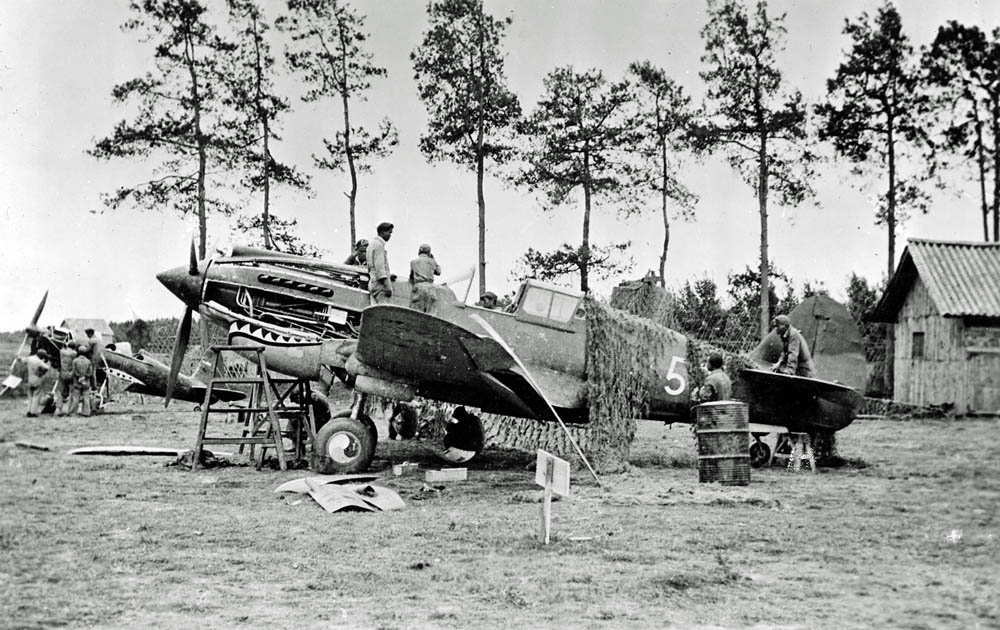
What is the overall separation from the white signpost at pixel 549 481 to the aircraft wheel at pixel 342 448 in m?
3.99

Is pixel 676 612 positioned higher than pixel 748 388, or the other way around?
pixel 748 388

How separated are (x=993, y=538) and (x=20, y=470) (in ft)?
36.2

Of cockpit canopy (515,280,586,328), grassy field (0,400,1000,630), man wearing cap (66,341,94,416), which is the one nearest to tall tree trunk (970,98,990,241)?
grassy field (0,400,1000,630)

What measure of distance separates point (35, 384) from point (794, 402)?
669 inches

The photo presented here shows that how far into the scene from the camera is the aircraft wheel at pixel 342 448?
1027cm

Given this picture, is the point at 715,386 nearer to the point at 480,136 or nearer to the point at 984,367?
the point at 984,367

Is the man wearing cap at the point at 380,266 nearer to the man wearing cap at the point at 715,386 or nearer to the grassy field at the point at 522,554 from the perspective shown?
the grassy field at the point at 522,554

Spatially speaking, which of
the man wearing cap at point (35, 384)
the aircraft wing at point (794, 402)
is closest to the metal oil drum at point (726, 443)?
the aircraft wing at point (794, 402)

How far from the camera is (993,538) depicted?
309 cm

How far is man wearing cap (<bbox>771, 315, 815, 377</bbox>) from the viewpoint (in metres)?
12.2

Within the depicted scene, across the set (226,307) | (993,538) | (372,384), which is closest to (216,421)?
(226,307)

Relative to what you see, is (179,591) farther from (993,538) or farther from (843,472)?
(843,472)

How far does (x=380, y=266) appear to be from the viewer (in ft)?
36.2

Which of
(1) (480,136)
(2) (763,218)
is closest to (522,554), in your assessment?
(2) (763,218)
